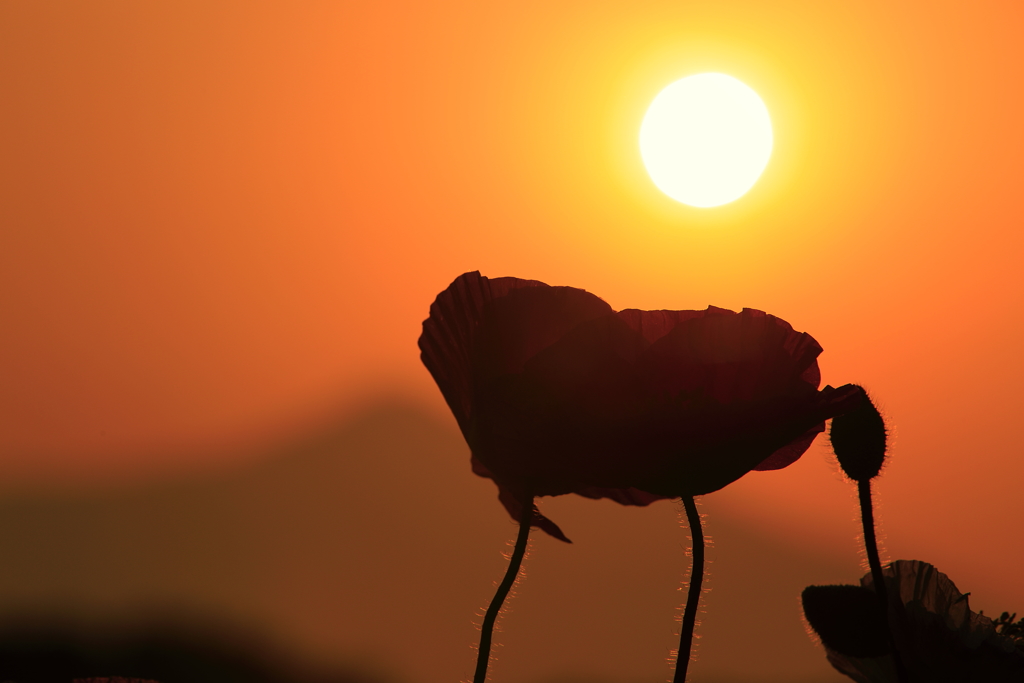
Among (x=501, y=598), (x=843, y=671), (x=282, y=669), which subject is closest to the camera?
(x=501, y=598)

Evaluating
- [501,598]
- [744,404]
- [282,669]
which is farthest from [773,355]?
[282,669]

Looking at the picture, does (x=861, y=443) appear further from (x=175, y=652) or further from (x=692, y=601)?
(x=175, y=652)

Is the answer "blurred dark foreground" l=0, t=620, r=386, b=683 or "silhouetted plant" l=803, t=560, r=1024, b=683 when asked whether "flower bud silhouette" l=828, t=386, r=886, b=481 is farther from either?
"blurred dark foreground" l=0, t=620, r=386, b=683

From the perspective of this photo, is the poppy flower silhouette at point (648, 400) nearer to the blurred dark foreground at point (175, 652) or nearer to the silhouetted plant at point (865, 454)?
the silhouetted plant at point (865, 454)

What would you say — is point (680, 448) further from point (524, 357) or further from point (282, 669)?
point (282, 669)


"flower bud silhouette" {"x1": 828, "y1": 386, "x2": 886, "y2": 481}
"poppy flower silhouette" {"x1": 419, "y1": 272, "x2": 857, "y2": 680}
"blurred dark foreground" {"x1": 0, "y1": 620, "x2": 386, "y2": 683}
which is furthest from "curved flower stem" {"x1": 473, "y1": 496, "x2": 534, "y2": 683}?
"blurred dark foreground" {"x1": 0, "y1": 620, "x2": 386, "y2": 683}

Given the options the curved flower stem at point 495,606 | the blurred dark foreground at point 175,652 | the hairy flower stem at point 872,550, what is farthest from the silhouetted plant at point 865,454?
the blurred dark foreground at point 175,652
